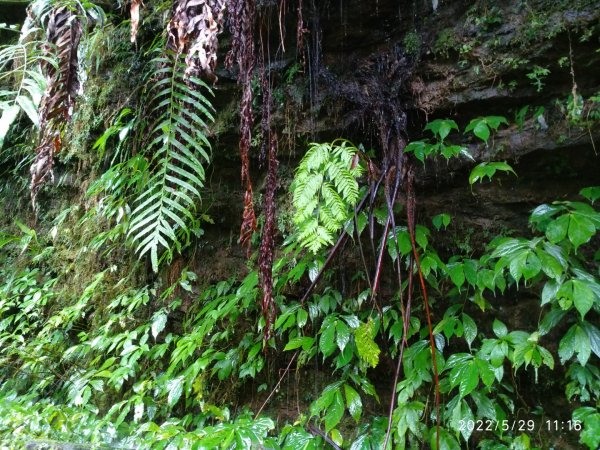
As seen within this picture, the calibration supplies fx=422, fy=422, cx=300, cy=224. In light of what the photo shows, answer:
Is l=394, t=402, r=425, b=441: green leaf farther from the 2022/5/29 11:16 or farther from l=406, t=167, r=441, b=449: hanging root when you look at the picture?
the 2022/5/29 11:16

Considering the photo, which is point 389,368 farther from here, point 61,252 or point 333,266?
point 61,252

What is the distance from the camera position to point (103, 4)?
11.3 feet

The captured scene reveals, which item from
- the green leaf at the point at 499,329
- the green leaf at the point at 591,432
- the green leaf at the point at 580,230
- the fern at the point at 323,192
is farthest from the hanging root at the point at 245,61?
the green leaf at the point at 591,432

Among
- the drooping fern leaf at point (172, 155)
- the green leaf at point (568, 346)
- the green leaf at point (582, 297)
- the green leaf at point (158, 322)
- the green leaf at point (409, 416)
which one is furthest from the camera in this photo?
the green leaf at point (158, 322)

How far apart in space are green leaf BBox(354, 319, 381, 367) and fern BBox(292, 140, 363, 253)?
1.29 feet

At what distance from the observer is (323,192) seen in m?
1.82

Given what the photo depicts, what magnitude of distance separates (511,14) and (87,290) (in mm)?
3236

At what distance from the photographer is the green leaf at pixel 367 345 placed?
171 cm

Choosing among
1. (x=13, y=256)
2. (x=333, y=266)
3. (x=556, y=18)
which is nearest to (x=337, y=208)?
(x=333, y=266)

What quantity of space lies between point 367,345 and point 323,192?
666 mm

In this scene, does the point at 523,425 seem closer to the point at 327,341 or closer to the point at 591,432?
the point at 591,432

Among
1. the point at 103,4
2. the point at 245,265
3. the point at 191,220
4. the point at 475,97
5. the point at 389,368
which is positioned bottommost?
the point at 389,368

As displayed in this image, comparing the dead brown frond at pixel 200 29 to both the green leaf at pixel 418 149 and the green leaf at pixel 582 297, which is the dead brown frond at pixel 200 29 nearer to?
the green leaf at pixel 418 149

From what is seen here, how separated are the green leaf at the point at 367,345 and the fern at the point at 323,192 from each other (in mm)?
393
